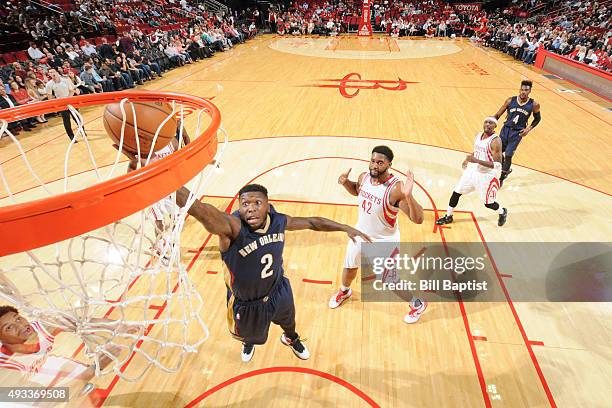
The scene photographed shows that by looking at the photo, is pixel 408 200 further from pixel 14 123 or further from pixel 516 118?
pixel 14 123

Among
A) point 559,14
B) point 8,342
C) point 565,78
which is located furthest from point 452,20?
point 8,342

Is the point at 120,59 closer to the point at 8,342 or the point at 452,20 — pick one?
the point at 8,342

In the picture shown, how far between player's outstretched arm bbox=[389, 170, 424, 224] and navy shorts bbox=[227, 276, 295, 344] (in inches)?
45.5

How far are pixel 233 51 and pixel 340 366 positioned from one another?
18.6 meters

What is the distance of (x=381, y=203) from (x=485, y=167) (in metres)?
2.14

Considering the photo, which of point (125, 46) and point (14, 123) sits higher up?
point (125, 46)

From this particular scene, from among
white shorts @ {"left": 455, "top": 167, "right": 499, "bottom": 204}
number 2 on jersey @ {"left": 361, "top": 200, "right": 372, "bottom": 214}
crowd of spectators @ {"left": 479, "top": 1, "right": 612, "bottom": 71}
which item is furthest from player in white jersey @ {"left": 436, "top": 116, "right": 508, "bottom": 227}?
crowd of spectators @ {"left": 479, "top": 1, "right": 612, "bottom": 71}

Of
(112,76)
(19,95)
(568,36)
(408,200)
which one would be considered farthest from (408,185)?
(568,36)

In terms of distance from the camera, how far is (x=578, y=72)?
39.7 ft

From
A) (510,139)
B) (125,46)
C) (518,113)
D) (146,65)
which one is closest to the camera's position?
(518,113)

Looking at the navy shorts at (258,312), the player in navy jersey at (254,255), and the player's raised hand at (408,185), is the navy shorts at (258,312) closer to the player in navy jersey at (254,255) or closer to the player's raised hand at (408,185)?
the player in navy jersey at (254,255)

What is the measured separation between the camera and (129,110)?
2490 mm

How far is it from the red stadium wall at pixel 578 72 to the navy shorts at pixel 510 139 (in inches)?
307

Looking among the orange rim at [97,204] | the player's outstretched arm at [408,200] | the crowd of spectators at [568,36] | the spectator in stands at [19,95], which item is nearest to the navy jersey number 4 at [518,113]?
the player's outstretched arm at [408,200]
